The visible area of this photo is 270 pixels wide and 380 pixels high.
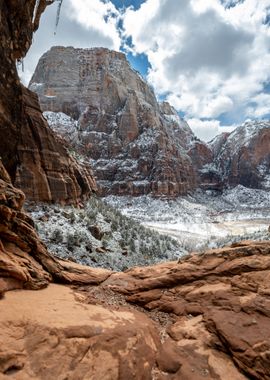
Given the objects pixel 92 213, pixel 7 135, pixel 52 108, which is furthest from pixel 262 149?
pixel 7 135

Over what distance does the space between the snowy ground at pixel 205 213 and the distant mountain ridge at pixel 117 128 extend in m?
7.04

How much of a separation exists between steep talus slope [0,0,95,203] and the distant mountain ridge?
6351 centimetres

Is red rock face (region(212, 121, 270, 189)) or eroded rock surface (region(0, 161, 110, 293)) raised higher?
red rock face (region(212, 121, 270, 189))

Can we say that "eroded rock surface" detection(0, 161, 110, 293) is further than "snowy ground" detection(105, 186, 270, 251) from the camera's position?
No

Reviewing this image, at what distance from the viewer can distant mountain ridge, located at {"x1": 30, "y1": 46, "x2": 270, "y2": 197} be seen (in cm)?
9600

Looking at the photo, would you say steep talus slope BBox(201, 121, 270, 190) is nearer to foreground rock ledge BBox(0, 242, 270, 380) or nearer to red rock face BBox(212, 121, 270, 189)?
red rock face BBox(212, 121, 270, 189)

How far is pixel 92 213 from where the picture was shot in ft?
85.4

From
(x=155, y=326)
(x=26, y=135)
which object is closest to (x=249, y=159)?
(x=26, y=135)

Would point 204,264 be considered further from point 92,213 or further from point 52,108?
point 52,108

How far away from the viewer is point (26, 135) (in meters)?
21.0

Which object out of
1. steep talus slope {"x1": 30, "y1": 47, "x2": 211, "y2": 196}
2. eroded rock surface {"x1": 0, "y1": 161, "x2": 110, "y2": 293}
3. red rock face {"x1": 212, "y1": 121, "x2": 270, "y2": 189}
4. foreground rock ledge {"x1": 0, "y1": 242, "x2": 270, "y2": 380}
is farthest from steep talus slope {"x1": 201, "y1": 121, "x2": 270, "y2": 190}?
eroded rock surface {"x1": 0, "y1": 161, "x2": 110, "y2": 293}

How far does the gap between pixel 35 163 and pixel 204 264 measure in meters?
17.6

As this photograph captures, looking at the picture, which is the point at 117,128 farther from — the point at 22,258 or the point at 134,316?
the point at 134,316

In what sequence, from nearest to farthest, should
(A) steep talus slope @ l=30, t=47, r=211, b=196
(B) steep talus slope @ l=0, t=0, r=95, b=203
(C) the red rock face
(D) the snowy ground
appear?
(B) steep talus slope @ l=0, t=0, r=95, b=203
(D) the snowy ground
(A) steep talus slope @ l=30, t=47, r=211, b=196
(C) the red rock face
